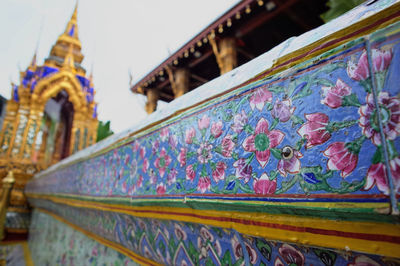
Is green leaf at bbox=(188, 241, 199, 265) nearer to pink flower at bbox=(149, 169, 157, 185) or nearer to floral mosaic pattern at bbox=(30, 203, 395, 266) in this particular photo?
floral mosaic pattern at bbox=(30, 203, 395, 266)

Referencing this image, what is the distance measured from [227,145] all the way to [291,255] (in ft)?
1.18

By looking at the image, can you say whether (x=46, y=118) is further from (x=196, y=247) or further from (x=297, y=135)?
(x=297, y=135)

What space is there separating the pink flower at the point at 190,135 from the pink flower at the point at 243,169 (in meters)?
0.27

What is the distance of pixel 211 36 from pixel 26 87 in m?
7.06

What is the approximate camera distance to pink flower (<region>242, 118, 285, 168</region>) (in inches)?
24.3

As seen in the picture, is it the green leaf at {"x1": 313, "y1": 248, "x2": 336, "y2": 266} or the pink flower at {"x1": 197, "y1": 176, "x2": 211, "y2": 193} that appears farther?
the pink flower at {"x1": 197, "y1": 176, "x2": 211, "y2": 193}

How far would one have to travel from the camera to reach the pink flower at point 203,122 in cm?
88

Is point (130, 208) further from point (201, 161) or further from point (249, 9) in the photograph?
point (249, 9)

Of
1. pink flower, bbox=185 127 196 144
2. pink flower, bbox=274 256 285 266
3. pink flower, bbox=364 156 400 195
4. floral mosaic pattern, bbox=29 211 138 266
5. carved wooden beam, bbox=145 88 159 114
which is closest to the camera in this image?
pink flower, bbox=364 156 400 195

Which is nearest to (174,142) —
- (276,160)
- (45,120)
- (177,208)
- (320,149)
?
(177,208)

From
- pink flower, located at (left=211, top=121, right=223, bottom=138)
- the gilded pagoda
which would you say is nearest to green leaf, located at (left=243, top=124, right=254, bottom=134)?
pink flower, located at (left=211, top=121, right=223, bottom=138)

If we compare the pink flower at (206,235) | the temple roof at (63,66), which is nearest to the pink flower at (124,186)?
the pink flower at (206,235)

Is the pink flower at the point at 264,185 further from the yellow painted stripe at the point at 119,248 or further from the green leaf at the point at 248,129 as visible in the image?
the yellow painted stripe at the point at 119,248

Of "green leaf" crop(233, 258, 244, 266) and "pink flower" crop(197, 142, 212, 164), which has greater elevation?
"pink flower" crop(197, 142, 212, 164)
